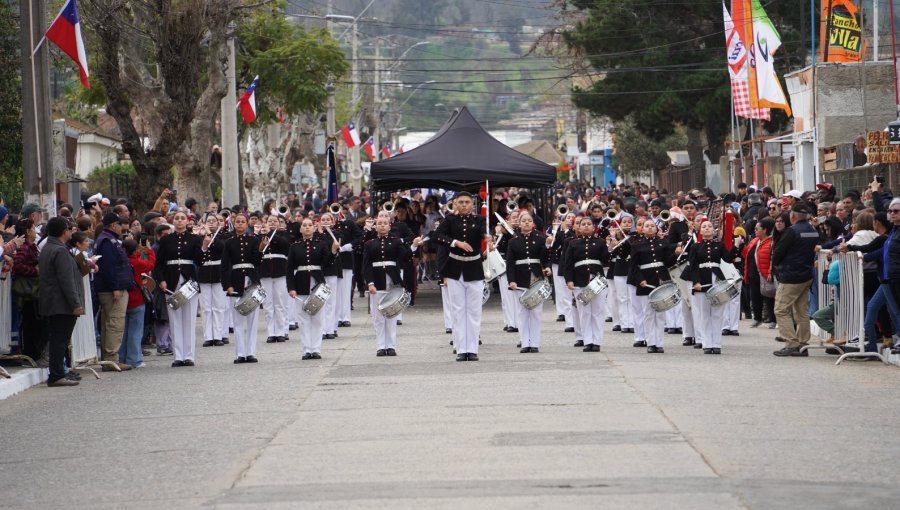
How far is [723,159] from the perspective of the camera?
5025 centimetres

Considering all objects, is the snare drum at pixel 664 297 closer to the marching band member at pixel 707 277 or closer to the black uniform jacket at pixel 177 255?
the marching band member at pixel 707 277

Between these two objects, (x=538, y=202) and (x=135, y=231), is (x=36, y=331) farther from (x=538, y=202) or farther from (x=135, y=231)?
(x=538, y=202)

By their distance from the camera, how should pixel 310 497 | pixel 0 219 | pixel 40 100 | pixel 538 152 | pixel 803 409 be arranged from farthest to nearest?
1. pixel 538 152
2. pixel 40 100
3. pixel 0 219
4. pixel 803 409
5. pixel 310 497

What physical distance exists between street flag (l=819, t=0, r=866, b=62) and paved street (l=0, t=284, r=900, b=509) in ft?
59.5

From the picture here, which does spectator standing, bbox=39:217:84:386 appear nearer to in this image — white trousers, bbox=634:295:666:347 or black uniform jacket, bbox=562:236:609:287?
black uniform jacket, bbox=562:236:609:287

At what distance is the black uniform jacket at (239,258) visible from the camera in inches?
746

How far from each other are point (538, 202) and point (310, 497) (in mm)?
23002

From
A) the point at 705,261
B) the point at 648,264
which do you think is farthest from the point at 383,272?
the point at 705,261

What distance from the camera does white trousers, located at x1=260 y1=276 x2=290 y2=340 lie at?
21141mm

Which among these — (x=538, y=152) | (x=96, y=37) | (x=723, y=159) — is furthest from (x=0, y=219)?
(x=538, y=152)

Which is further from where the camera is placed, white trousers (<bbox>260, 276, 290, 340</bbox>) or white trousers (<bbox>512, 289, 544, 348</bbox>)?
white trousers (<bbox>260, 276, 290, 340</bbox>)

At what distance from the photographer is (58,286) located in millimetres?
15922

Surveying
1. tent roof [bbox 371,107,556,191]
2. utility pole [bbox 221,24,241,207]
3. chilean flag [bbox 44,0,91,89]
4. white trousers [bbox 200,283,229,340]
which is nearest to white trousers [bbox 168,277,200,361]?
white trousers [bbox 200,283,229,340]

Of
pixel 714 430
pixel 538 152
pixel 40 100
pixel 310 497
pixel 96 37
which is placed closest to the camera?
pixel 310 497
